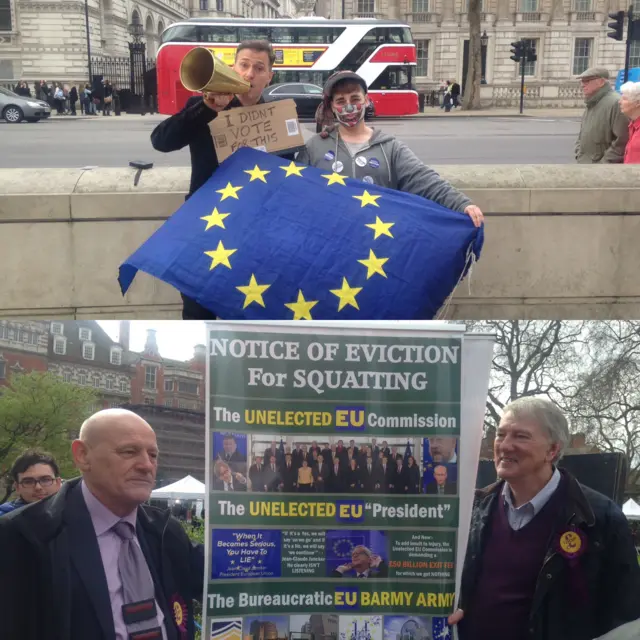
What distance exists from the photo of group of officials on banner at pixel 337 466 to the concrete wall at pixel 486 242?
2.84 m

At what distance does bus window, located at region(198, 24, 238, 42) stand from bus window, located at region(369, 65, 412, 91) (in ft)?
19.8

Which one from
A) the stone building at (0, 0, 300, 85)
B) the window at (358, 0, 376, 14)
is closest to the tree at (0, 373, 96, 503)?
the stone building at (0, 0, 300, 85)

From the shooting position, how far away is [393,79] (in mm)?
33938

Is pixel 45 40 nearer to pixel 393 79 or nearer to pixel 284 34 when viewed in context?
pixel 284 34

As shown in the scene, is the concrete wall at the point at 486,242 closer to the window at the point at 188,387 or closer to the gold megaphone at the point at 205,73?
the gold megaphone at the point at 205,73

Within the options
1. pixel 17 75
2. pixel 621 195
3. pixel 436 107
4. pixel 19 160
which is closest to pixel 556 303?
pixel 621 195

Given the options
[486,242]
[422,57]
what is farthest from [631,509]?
[422,57]

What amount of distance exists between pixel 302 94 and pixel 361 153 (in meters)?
26.2

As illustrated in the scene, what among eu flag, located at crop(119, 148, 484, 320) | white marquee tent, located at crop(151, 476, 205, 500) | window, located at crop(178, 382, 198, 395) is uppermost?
eu flag, located at crop(119, 148, 484, 320)

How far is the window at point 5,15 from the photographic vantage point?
181 ft

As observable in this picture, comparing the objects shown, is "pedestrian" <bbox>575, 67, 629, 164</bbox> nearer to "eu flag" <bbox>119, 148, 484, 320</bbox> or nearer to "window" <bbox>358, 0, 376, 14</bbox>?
"eu flag" <bbox>119, 148, 484, 320</bbox>

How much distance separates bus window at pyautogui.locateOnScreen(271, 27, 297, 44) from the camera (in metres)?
32.2

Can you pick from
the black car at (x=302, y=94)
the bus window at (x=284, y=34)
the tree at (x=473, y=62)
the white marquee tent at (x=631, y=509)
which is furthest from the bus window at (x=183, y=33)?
the white marquee tent at (x=631, y=509)

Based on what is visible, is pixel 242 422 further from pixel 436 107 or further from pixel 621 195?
pixel 436 107
